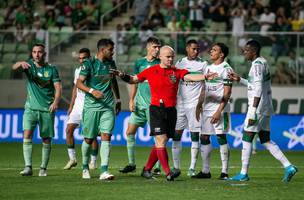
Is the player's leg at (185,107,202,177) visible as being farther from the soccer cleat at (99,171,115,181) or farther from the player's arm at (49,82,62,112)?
the player's arm at (49,82,62,112)

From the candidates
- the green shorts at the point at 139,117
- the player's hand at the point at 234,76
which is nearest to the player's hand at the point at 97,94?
the player's hand at the point at 234,76

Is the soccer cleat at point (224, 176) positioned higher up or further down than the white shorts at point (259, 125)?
further down

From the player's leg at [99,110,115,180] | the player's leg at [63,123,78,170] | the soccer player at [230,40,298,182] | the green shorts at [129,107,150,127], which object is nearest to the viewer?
the soccer player at [230,40,298,182]

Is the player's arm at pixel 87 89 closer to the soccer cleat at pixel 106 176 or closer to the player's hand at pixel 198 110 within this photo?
the soccer cleat at pixel 106 176

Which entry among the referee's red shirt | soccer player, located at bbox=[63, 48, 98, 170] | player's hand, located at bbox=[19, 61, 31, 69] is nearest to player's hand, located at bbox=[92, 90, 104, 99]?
the referee's red shirt

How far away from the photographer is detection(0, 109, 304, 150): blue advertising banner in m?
24.4

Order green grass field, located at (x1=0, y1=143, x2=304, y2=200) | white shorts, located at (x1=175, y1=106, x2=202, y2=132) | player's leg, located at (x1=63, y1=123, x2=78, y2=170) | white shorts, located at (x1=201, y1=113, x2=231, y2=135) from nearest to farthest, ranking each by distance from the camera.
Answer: green grass field, located at (x1=0, y1=143, x2=304, y2=200) < white shorts, located at (x1=201, y1=113, x2=231, y2=135) < white shorts, located at (x1=175, y1=106, x2=202, y2=132) < player's leg, located at (x1=63, y1=123, x2=78, y2=170)

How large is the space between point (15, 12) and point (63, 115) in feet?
24.5

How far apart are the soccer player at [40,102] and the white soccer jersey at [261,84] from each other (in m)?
3.35

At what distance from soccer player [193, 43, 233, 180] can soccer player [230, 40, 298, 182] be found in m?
0.39

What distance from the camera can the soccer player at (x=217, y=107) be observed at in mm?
15320

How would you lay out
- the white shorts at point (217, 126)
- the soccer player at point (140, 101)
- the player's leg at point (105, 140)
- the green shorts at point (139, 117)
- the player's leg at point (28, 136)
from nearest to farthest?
the player's leg at point (105, 140) → the white shorts at point (217, 126) → the player's leg at point (28, 136) → the soccer player at point (140, 101) → the green shorts at point (139, 117)

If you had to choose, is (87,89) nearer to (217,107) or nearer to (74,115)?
Result: (217,107)

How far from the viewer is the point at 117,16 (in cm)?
3238
